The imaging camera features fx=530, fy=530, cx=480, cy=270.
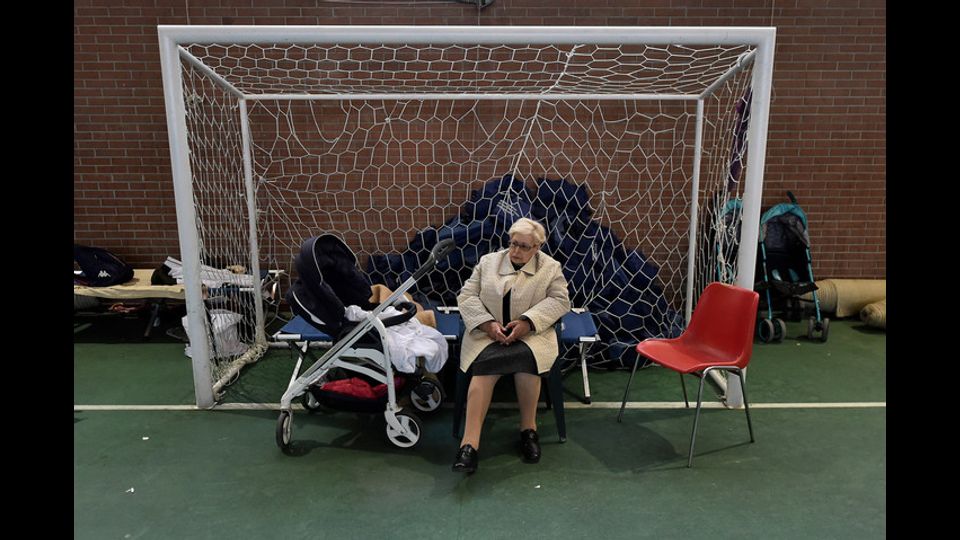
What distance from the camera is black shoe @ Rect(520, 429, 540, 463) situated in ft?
7.60

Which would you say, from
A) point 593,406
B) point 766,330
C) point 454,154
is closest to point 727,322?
point 593,406

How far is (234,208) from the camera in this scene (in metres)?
3.88

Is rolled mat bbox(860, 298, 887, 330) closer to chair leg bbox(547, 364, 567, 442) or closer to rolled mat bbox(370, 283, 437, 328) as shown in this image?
chair leg bbox(547, 364, 567, 442)

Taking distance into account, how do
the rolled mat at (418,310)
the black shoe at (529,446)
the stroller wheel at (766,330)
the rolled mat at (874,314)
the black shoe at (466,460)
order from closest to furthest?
the black shoe at (466,460)
the black shoe at (529,446)
the rolled mat at (418,310)
the stroller wheel at (766,330)
the rolled mat at (874,314)

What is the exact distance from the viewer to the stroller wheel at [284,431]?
7.77 feet

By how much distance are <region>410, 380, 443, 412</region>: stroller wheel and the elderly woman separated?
14.8 inches

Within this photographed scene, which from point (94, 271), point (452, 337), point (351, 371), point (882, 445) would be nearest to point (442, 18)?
point (452, 337)

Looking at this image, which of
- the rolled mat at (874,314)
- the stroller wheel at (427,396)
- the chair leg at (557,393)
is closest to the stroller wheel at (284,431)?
the stroller wheel at (427,396)

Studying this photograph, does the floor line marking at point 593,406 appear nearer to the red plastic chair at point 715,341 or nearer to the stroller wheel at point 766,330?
the red plastic chair at point 715,341

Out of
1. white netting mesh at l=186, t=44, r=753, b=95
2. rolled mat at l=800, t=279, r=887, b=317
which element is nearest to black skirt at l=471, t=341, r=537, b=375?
white netting mesh at l=186, t=44, r=753, b=95

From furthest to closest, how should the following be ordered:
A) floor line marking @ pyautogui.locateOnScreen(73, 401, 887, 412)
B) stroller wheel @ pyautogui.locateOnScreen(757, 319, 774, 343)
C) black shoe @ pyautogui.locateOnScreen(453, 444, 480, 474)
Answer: stroller wheel @ pyautogui.locateOnScreen(757, 319, 774, 343) < floor line marking @ pyautogui.locateOnScreen(73, 401, 887, 412) < black shoe @ pyautogui.locateOnScreen(453, 444, 480, 474)

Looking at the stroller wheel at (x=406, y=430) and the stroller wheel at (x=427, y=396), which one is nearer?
the stroller wheel at (x=406, y=430)

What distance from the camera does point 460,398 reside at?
8.20 feet

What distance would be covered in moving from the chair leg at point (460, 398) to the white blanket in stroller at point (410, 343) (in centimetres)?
16
